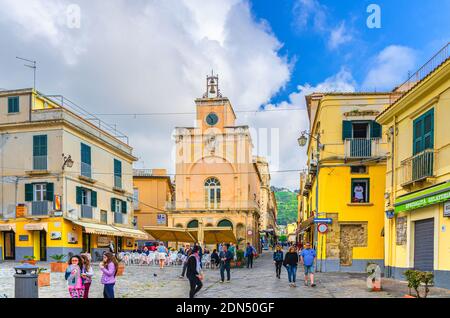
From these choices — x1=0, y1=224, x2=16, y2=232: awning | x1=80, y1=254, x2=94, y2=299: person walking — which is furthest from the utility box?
x1=0, y1=224, x2=16, y2=232: awning

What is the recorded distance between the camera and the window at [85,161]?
99.1 feet

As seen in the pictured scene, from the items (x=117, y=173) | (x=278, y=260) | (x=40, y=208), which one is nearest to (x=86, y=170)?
(x=40, y=208)

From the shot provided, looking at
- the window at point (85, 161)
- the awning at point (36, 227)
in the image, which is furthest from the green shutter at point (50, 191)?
the window at point (85, 161)

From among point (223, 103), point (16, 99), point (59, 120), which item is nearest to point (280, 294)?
point (59, 120)

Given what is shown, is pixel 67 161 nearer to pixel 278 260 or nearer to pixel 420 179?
pixel 278 260

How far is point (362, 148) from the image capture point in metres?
23.1

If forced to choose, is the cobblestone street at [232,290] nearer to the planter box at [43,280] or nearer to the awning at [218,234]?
the planter box at [43,280]

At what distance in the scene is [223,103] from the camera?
44375 mm

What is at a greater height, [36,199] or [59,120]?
[59,120]

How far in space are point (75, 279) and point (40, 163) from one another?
21124 mm

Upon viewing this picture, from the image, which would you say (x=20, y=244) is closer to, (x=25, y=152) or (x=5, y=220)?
(x=5, y=220)

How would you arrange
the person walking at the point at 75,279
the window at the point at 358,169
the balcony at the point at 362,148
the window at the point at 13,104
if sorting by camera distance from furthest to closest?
the window at the point at 13,104, the window at the point at 358,169, the balcony at the point at 362,148, the person walking at the point at 75,279

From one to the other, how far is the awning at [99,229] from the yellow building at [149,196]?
1294 centimetres

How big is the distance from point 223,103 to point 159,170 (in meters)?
10.7
